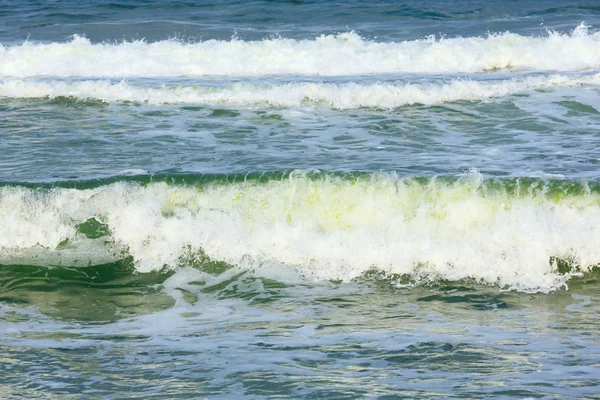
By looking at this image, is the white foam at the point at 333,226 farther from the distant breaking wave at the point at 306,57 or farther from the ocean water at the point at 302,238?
the distant breaking wave at the point at 306,57

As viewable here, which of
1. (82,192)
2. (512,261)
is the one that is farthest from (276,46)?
(512,261)

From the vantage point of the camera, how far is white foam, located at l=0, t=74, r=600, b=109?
477 inches

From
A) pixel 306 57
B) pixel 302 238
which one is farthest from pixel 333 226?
pixel 306 57

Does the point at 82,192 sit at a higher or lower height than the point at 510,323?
higher

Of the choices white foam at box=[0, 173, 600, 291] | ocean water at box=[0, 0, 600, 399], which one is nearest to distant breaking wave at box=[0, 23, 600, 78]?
ocean water at box=[0, 0, 600, 399]

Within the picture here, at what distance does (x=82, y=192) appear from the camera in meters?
7.85

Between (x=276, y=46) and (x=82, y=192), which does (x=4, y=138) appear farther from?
(x=276, y=46)

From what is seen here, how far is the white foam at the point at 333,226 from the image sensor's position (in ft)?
22.7

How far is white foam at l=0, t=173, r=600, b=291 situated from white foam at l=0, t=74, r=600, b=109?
431 centimetres

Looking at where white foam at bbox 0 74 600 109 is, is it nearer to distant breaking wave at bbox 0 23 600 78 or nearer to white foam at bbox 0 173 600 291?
distant breaking wave at bbox 0 23 600 78

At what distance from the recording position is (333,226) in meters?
7.58

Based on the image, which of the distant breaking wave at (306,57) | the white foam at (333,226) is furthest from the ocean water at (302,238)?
the distant breaking wave at (306,57)

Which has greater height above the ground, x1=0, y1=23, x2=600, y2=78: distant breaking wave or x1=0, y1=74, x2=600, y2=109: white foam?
x1=0, y1=23, x2=600, y2=78: distant breaking wave

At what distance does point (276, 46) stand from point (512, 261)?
36.1 ft
